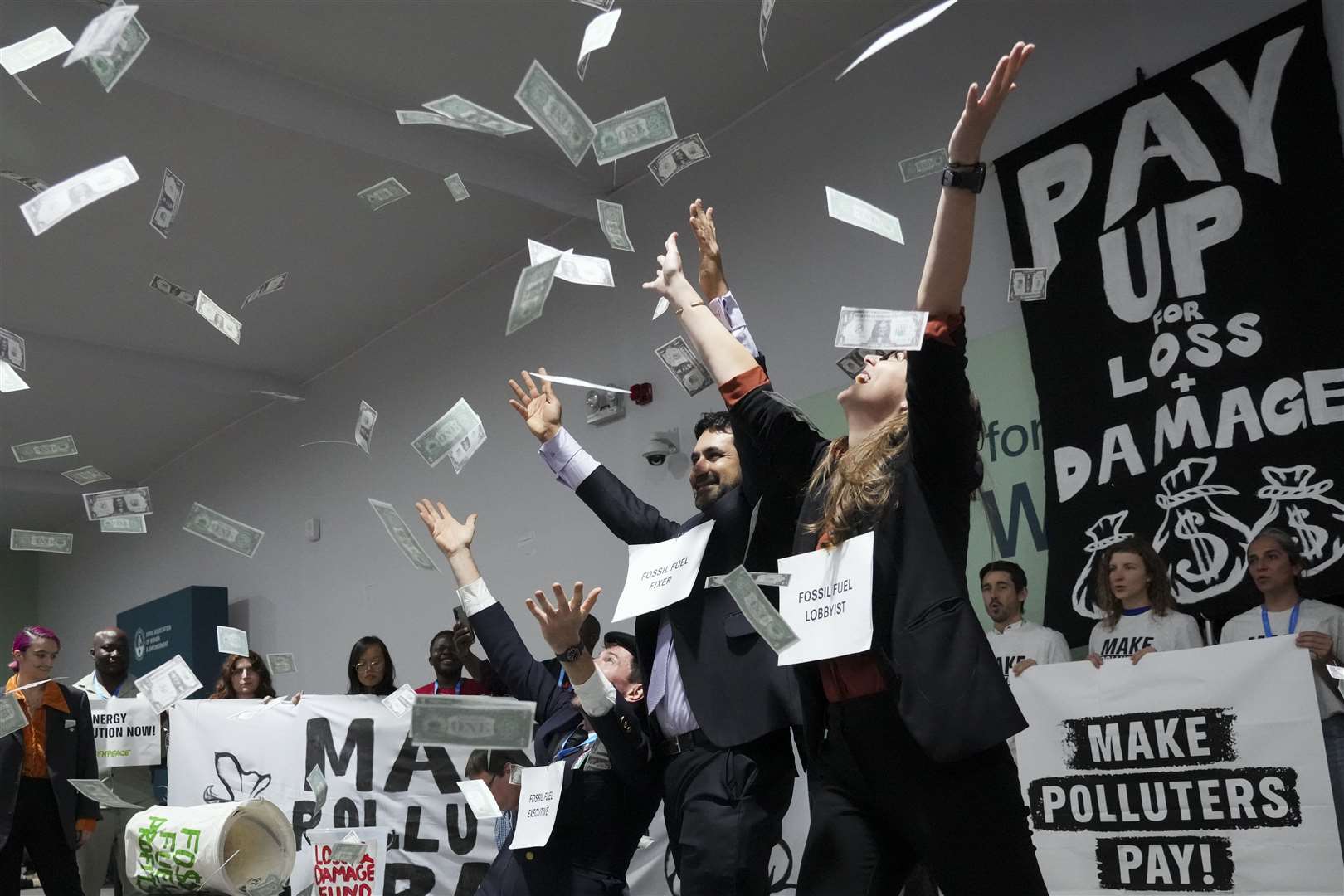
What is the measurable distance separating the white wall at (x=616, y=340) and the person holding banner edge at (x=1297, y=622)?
1.18 m

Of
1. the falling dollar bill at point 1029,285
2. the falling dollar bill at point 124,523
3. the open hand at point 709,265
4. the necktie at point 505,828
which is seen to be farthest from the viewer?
the falling dollar bill at point 1029,285

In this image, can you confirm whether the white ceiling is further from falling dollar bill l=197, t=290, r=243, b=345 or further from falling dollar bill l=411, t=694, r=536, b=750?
falling dollar bill l=411, t=694, r=536, b=750

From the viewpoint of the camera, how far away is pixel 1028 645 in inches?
162

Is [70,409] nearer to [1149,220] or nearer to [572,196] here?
[572,196]

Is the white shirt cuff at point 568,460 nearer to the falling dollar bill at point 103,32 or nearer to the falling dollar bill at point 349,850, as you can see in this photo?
the falling dollar bill at point 103,32

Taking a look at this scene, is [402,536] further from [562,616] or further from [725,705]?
[725,705]

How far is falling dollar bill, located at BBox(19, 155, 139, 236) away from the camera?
104 inches

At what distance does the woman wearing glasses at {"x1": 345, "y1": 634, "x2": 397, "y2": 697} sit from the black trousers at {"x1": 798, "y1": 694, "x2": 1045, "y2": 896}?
4.19 meters

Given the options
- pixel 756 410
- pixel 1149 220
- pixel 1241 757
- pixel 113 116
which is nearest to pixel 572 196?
pixel 113 116

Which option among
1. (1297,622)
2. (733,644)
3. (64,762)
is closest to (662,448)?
(64,762)

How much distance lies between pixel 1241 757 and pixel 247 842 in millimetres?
2950

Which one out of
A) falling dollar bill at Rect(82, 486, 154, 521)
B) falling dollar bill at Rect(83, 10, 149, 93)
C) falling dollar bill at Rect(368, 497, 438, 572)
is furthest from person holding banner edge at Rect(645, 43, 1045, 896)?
falling dollar bill at Rect(82, 486, 154, 521)

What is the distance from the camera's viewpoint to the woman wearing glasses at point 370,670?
550 cm

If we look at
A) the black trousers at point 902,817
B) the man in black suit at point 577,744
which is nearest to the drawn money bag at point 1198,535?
the man in black suit at point 577,744
